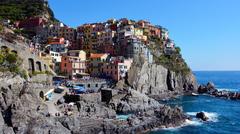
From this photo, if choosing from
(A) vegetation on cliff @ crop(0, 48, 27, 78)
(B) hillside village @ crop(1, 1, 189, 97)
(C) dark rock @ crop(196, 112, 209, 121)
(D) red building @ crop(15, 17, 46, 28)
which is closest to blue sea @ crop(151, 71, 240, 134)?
(C) dark rock @ crop(196, 112, 209, 121)

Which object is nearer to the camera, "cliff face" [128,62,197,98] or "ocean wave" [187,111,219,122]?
"ocean wave" [187,111,219,122]

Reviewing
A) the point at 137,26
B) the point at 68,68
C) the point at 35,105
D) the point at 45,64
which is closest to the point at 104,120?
the point at 35,105

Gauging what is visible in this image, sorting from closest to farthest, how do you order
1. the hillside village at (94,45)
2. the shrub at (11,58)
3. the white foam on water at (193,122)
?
the shrub at (11,58) < the white foam on water at (193,122) < the hillside village at (94,45)

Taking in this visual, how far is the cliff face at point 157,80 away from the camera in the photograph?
3541 inches

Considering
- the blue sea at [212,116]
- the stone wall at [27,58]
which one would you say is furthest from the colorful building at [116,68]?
the stone wall at [27,58]

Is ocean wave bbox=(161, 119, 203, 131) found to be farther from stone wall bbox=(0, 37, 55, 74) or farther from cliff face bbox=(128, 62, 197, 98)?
stone wall bbox=(0, 37, 55, 74)

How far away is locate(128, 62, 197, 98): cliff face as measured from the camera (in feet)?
295

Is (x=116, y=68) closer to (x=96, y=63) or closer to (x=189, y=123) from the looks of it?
(x=96, y=63)

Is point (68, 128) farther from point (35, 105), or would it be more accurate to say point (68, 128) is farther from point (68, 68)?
point (68, 68)

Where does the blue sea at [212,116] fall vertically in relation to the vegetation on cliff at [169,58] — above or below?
below

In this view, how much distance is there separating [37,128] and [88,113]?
12.4 m

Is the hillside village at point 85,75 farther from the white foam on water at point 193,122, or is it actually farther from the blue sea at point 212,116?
the blue sea at point 212,116

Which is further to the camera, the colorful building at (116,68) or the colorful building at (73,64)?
the colorful building at (116,68)

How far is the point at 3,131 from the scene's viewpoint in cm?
4466
